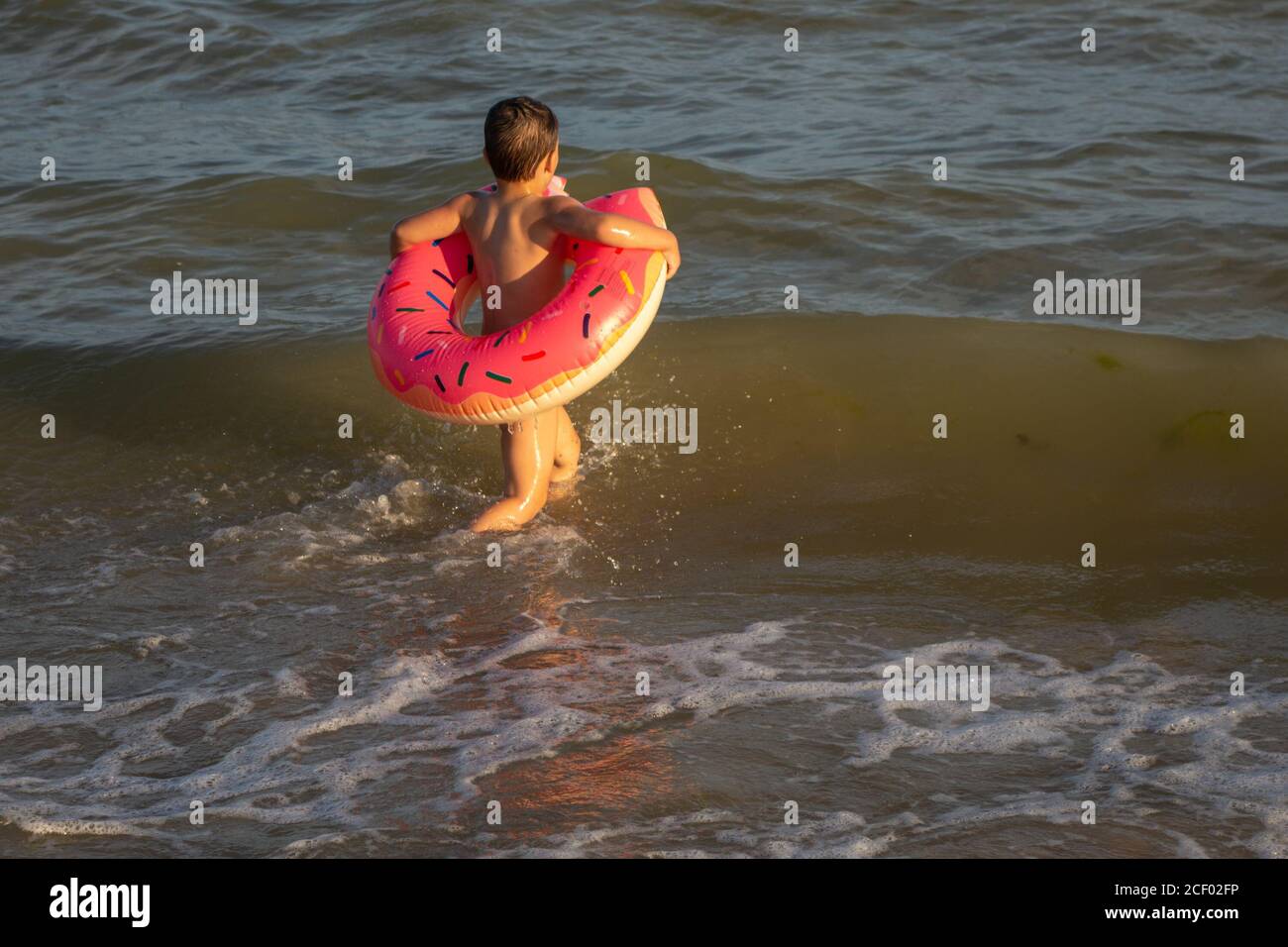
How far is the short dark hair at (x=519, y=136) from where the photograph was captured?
Answer: 4996 mm

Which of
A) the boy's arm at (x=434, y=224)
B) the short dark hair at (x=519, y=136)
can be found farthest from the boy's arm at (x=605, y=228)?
the boy's arm at (x=434, y=224)

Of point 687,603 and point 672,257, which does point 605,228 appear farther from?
point 687,603

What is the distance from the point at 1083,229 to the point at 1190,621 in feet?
13.2

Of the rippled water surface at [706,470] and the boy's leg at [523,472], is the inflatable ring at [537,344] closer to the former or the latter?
the boy's leg at [523,472]

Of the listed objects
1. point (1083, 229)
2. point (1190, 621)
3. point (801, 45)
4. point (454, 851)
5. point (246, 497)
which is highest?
point (801, 45)

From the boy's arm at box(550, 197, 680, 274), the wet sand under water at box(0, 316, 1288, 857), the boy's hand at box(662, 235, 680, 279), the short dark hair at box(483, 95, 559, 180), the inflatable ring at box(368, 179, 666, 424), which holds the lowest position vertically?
the wet sand under water at box(0, 316, 1288, 857)

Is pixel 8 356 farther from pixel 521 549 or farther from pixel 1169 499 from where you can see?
pixel 1169 499

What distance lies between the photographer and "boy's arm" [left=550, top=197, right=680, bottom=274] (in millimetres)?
4988

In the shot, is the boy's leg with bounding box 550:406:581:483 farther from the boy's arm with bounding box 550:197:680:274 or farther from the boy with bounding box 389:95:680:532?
the boy's arm with bounding box 550:197:680:274

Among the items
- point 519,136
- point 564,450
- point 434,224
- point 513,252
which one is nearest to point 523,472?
point 564,450

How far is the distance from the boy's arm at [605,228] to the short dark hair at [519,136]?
0.17m

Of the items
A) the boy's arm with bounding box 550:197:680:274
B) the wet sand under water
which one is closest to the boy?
the boy's arm with bounding box 550:197:680:274

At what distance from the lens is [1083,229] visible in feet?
27.3

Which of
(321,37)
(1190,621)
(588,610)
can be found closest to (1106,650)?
(1190,621)
